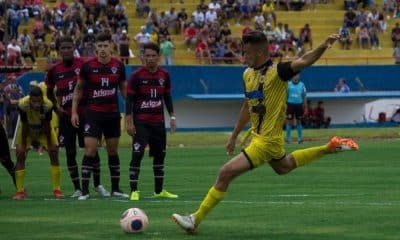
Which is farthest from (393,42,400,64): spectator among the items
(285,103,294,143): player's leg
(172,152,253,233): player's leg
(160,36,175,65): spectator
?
(172,152,253,233): player's leg

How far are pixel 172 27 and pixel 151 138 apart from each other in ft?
119

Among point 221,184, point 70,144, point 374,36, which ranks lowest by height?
point 374,36

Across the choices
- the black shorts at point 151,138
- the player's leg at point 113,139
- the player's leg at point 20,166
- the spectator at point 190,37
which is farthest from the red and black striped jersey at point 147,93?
the spectator at point 190,37

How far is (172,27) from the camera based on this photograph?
54938 millimetres

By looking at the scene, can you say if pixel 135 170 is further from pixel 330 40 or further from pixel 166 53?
pixel 166 53

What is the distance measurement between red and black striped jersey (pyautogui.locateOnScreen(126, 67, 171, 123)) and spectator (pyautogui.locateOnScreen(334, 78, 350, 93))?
111 feet

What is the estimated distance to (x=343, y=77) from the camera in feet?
173

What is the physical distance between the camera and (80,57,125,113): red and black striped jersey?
18938mm

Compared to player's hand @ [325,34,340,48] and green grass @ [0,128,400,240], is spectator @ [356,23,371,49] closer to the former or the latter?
green grass @ [0,128,400,240]

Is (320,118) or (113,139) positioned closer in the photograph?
(113,139)

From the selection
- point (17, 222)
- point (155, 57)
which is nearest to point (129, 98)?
point (155, 57)

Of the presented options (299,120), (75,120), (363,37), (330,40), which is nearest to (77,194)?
(75,120)

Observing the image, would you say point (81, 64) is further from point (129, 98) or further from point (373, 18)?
point (373, 18)

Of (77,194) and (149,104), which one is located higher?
(149,104)
